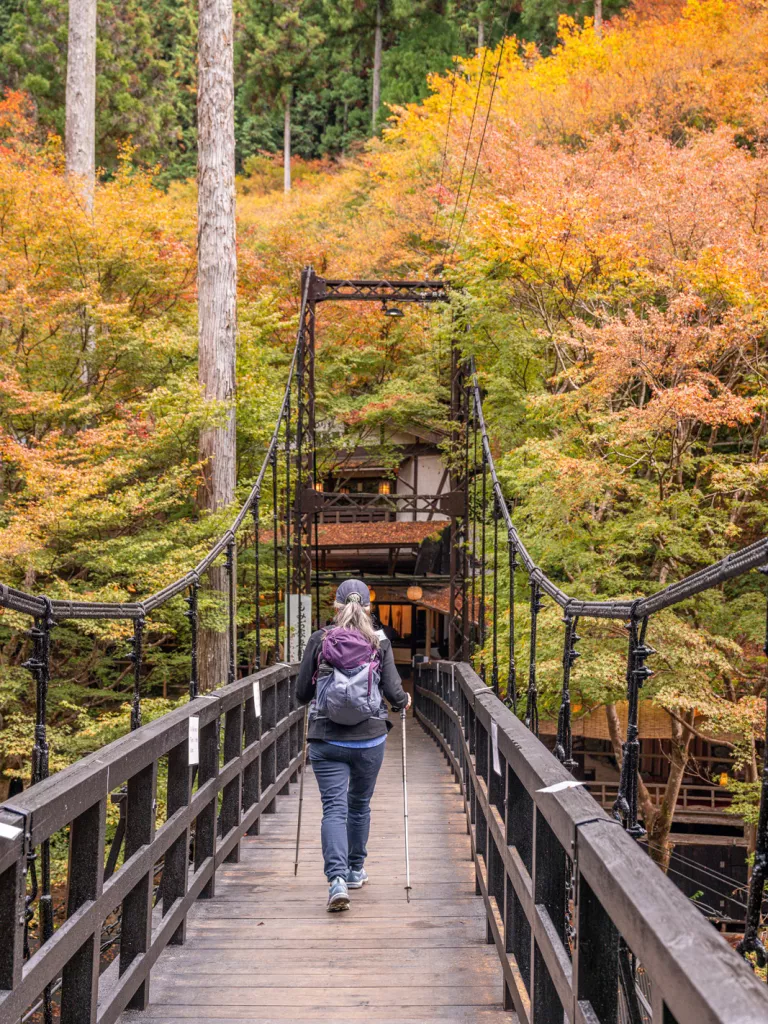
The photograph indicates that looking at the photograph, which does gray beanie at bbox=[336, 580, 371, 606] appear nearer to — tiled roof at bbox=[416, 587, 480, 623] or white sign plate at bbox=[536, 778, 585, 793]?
white sign plate at bbox=[536, 778, 585, 793]

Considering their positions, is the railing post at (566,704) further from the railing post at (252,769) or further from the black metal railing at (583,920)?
the railing post at (252,769)

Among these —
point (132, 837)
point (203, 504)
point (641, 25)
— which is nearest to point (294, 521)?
point (203, 504)

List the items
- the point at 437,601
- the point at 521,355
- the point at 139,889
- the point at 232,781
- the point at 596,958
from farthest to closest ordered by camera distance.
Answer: the point at 437,601
the point at 521,355
the point at 232,781
the point at 139,889
the point at 596,958

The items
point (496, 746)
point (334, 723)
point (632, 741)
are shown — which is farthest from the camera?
point (334, 723)

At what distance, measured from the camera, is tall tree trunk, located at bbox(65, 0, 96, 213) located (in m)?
14.4

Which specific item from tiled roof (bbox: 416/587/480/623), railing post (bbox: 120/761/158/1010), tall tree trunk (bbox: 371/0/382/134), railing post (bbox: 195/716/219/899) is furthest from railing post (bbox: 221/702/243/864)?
tall tree trunk (bbox: 371/0/382/134)

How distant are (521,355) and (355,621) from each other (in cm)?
839

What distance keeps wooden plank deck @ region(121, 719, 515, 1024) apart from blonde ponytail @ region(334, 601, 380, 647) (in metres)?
1.21

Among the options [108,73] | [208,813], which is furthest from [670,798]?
[108,73]

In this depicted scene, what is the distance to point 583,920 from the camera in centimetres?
182

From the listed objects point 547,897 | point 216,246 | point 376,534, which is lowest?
point 547,897

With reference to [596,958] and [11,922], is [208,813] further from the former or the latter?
[596,958]

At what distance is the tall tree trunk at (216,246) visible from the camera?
1112 cm

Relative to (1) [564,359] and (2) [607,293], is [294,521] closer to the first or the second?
(1) [564,359]
